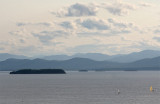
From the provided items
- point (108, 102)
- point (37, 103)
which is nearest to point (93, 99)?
point (108, 102)

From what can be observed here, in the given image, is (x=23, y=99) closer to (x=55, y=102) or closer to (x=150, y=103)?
(x=55, y=102)

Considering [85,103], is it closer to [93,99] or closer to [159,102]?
[93,99]

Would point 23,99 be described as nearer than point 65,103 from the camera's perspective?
No

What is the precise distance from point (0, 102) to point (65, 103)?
21.0 meters

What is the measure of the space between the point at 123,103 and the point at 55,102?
2066 centimetres

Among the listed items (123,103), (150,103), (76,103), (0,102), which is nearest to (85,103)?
(76,103)

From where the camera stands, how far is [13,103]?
119562mm

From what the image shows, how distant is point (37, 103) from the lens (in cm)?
→ 11762

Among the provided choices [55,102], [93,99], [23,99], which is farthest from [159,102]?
[23,99]

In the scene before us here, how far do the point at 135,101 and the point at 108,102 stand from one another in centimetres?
878

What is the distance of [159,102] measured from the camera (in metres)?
119

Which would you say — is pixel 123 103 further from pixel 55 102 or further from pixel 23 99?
pixel 23 99

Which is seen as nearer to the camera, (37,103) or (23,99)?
(37,103)

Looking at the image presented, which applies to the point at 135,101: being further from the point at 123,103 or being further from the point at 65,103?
the point at 65,103
